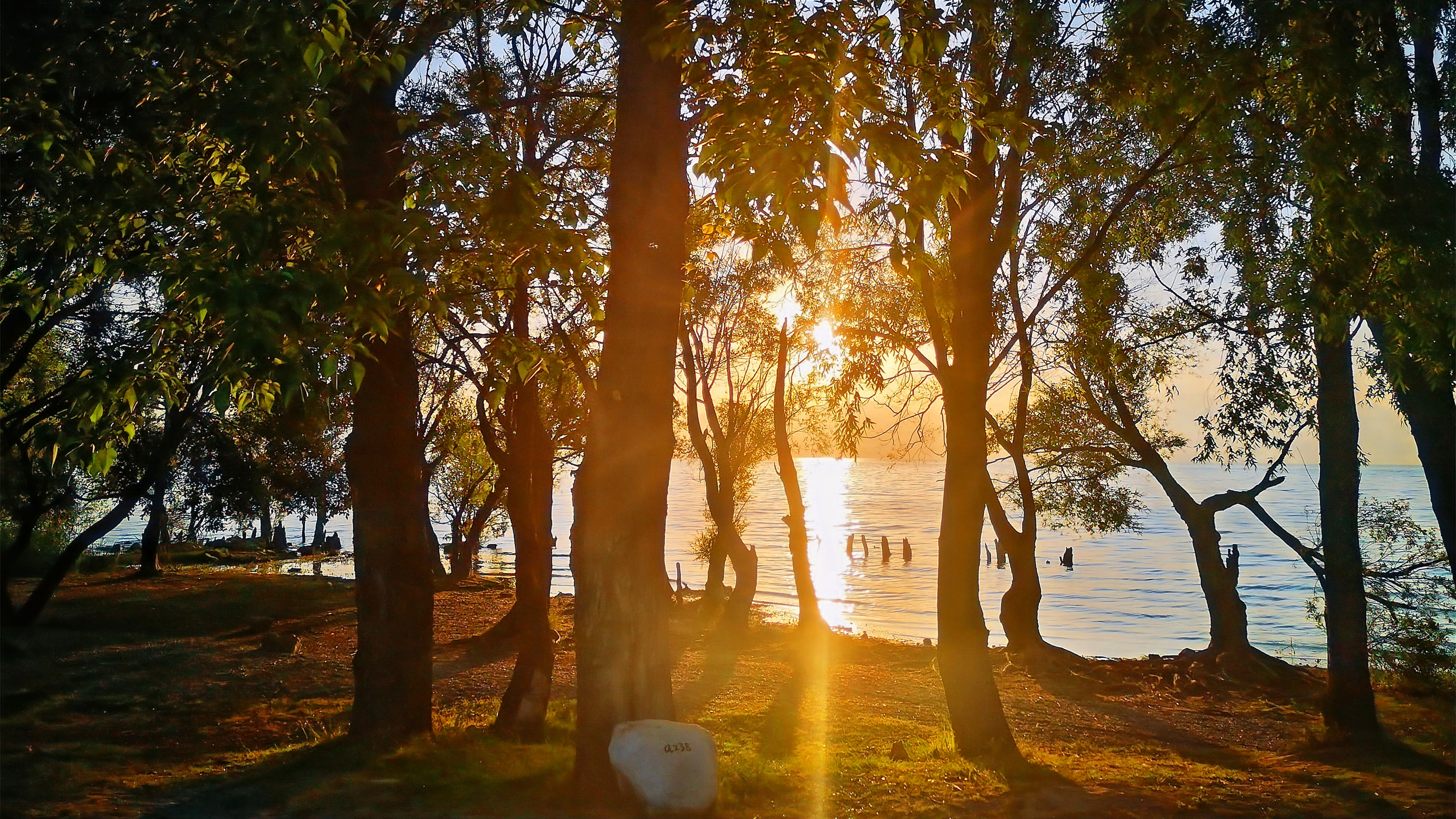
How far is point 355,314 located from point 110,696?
31.3 ft

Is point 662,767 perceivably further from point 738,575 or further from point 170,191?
point 738,575

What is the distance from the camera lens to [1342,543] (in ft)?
43.5

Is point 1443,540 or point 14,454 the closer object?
point 1443,540

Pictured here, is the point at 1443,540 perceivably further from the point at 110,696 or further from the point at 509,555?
the point at 509,555

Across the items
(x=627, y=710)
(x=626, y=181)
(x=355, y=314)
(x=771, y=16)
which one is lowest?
(x=627, y=710)

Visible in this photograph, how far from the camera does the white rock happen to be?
6.88 metres

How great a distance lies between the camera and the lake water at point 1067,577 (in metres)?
38.2

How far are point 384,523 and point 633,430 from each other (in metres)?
3.67

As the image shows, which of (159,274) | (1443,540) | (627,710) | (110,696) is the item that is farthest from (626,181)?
(1443,540)

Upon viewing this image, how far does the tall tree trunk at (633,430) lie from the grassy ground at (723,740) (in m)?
0.93

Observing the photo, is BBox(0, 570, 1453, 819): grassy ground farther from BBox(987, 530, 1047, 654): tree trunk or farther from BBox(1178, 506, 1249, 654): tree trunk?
BBox(1178, 506, 1249, 654): tree trunk

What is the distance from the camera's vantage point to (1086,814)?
8.08 metres

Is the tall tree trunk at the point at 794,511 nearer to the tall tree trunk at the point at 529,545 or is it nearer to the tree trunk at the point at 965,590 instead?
the tall tree trunk at the point at 529,545

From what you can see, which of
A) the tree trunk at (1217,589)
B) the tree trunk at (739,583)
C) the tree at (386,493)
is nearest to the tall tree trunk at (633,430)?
the tree at (386,493)
